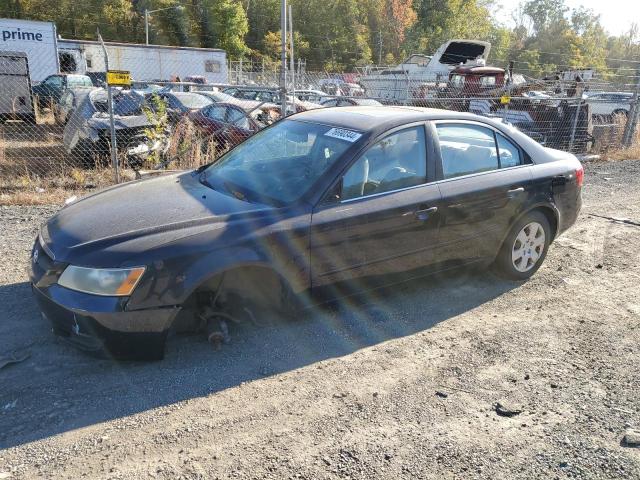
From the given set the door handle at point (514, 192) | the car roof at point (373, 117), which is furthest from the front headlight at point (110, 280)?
the door handle at point (514, 192)

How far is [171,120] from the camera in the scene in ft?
36.2

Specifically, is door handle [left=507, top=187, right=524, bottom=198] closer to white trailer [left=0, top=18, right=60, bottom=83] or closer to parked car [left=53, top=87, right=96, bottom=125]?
parked car [left=53, top=87, right=96, bottom=125]

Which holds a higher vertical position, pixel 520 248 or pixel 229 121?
pixel 229 121

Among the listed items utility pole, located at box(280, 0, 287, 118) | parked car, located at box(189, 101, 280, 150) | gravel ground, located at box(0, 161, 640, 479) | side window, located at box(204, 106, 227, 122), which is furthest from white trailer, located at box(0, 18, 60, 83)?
gravel ground, located at box(0, 161, 640, 479)

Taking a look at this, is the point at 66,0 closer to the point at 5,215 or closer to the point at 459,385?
the point at 5,215

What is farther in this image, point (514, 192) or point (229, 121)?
point (229, 121)

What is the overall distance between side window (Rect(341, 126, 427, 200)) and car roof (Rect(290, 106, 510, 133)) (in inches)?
4.1

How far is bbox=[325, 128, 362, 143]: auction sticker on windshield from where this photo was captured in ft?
12.5

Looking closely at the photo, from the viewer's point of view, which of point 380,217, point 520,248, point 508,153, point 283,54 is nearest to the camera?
point 380,217

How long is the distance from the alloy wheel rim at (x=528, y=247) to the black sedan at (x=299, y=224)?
1 cm

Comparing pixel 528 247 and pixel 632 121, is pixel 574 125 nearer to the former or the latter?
pixel 632 121

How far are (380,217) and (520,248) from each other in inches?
69.9

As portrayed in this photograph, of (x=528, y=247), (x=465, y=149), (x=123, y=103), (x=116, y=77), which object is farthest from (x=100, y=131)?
(x=528, y=247)

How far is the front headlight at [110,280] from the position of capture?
9.77 feet
